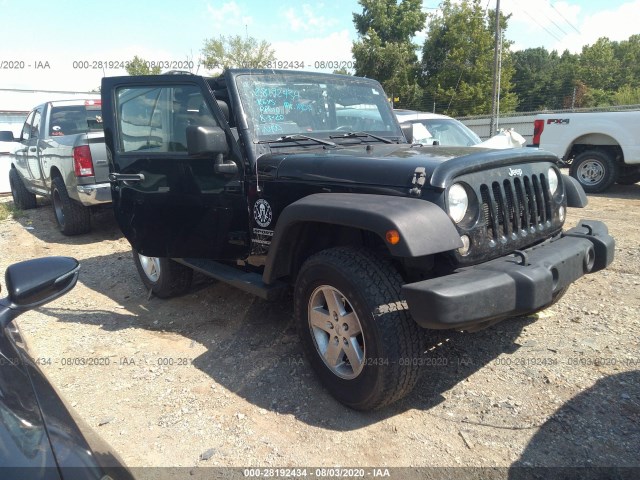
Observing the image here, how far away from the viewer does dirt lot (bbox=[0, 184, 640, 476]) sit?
2.49 meters

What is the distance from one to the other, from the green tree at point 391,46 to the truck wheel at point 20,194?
851 inches

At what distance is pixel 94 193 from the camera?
21.1 ft

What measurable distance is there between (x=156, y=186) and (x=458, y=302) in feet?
8.51

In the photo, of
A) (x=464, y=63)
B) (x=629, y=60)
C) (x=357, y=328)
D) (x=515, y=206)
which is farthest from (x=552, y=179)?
(x=629, y=60)

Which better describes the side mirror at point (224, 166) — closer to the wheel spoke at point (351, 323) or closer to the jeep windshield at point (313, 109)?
the jeep windshield at point (313, 109)

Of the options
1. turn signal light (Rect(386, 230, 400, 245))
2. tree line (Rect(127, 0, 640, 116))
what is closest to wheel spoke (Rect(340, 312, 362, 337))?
turn signal light (Rect(386, 230, 400, 245))

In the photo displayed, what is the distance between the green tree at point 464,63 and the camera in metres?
29.5

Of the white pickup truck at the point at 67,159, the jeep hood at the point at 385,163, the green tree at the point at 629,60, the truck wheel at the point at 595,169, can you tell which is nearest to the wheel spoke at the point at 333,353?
the jeep hood at the point at 385,163

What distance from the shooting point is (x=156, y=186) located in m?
3.80

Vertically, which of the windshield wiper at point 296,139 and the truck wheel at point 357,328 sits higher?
the windshield wiper at point 296,139

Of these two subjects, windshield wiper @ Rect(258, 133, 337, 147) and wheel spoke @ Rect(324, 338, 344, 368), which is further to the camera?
windshield wiper @ Rect(258, 133, 337, 147)

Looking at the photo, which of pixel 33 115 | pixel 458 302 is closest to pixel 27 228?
pixel 33 115

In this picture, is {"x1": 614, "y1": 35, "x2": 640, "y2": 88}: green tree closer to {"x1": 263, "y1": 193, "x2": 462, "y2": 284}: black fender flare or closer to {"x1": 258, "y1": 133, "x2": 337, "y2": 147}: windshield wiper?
{"x1": 258, "y1": 133, "x2": 337, "y2": 147}: windshield wiper

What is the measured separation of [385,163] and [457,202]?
1.55 feet
